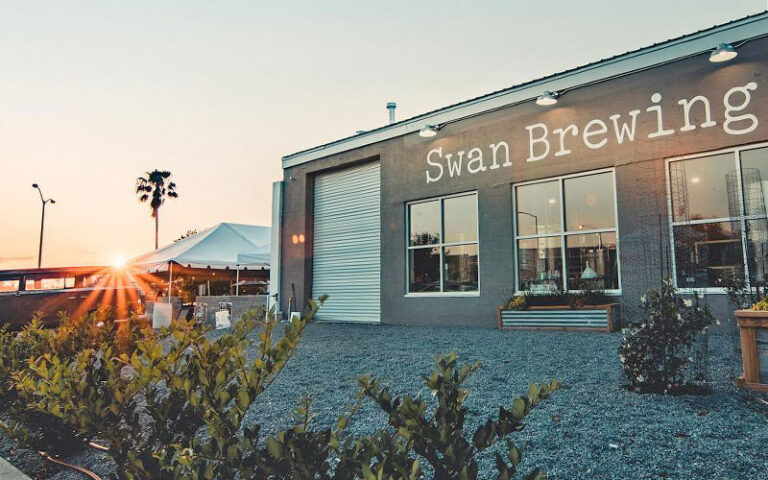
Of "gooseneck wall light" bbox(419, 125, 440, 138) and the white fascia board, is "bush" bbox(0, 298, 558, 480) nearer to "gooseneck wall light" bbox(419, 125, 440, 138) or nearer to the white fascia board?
the white fascia board

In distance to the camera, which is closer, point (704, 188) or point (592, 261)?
point (704, 188)

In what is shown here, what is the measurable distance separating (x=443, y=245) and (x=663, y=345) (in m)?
6.34

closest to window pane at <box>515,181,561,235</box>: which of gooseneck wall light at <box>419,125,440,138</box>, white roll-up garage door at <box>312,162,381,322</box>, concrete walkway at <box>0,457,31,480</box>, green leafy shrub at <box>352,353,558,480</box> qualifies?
gooseneck wall light at <box>419,125,440,138</box>

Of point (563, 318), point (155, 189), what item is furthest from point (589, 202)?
point (155, 189)

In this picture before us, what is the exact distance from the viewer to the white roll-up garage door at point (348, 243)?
11.0 metres

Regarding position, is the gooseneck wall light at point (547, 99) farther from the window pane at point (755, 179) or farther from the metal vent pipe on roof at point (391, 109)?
the metal vent pipe on roof at point (391, 109)

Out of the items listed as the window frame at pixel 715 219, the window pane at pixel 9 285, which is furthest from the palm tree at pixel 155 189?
the window frame at pixel 715 219

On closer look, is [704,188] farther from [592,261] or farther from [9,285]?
[9,285]

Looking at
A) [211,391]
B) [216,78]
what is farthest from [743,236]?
[216,78]

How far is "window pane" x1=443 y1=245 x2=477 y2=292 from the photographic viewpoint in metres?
9.23

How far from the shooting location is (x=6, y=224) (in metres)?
19.6

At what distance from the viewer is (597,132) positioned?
25.8 ft

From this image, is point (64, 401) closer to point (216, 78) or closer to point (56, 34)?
point (56, 34)

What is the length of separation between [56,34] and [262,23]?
3.33 metres
